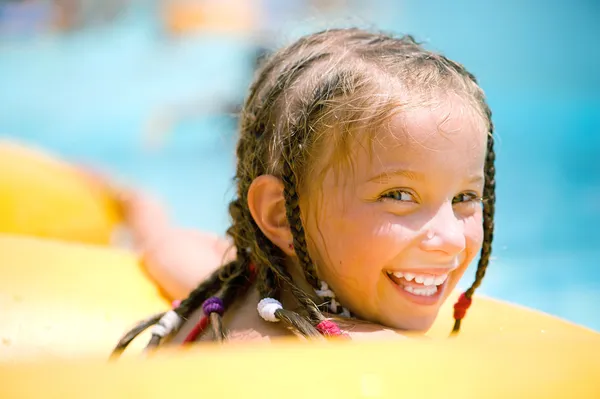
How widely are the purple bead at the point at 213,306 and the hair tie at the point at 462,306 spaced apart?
38 cm

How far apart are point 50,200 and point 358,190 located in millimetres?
1418

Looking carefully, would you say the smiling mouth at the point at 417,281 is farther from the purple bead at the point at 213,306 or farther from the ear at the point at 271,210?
the purple bead at the point at 213,306

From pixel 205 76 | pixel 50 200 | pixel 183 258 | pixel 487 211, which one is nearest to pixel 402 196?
pixel 487 211

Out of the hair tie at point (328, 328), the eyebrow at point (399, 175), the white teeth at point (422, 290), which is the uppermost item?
the eyebrow at point (399, 175)

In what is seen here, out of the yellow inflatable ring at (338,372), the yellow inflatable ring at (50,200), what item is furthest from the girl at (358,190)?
the yellow inflatable ring at (50,200)

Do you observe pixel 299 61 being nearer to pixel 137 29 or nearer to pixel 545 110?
pixel 545 110

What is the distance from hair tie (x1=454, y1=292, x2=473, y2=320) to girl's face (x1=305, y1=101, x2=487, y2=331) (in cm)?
15

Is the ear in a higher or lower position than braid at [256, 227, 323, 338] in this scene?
higher

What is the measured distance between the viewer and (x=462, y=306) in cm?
125

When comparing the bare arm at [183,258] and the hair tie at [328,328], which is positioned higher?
the hair tie at [328,328]

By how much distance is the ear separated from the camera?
3.74ft

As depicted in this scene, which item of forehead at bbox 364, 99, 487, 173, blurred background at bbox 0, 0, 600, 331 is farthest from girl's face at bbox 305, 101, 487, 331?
blurred background at bbox 0, 0, 600, 331

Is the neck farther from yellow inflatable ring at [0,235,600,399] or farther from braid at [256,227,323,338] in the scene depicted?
yellow inflatable ring at [0,235,600,399]

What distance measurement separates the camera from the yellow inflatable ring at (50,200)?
2.16 meters
